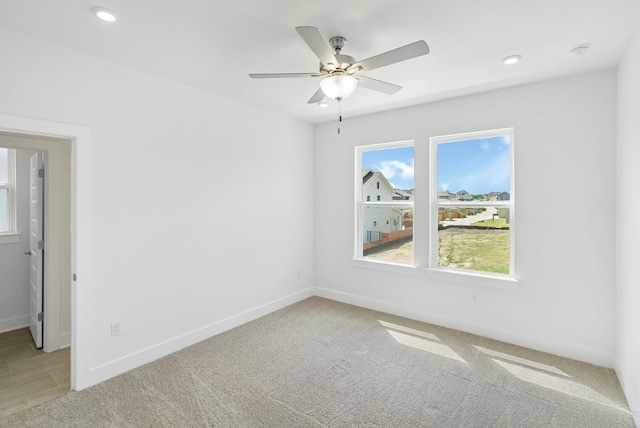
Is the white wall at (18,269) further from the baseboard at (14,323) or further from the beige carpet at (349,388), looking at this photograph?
the beige carpet at (349,388)

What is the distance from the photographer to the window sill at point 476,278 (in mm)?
3289

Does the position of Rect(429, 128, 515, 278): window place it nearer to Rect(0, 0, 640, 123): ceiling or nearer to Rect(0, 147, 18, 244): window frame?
Rect(0, 0, 640, 123): ceiling

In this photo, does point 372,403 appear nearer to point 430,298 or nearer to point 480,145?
point 430,298

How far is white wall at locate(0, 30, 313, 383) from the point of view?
248cm

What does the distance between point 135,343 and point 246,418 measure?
136cm

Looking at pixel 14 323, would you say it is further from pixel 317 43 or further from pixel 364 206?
pixel 317 43

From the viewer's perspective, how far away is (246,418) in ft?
7.16

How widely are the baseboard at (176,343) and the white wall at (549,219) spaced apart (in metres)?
1.85

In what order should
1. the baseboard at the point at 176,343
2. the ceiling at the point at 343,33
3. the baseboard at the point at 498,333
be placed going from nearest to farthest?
the ceiling at the point at 343,33 → the baseboard at the point at 176,343 → the baseboard at the point at 498,333

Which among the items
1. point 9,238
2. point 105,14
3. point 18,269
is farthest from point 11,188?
point 105,14

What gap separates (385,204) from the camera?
432 centimetres

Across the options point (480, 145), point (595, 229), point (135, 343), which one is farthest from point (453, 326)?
point (135, 343)

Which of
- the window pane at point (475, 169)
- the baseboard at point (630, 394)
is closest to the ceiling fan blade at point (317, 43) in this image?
the window pane at point (475, 169)

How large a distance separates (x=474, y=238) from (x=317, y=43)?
9.29 ft
